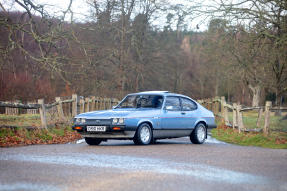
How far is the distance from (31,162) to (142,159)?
6.92 ft

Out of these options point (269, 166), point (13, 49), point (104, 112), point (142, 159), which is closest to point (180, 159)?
point (142, 159)

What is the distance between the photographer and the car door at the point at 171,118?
15276mm

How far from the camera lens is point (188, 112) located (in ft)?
53.4

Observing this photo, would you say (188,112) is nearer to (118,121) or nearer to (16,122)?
(118,121)

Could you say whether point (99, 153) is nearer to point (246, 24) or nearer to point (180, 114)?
point (180, 114)

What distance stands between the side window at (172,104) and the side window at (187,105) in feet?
0.80

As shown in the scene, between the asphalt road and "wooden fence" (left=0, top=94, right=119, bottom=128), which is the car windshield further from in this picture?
the asphalt road

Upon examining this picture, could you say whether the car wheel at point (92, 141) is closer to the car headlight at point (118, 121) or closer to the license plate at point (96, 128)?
the license plate at point (96, 128)

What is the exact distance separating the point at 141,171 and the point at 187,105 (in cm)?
826

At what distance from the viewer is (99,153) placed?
11.6 metres

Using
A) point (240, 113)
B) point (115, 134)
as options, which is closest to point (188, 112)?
point (115, 134)

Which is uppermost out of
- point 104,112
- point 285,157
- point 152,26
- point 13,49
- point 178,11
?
point 152,26

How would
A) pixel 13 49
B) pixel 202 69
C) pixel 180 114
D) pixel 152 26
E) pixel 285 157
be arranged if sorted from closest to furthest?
1. pixel 285 157
2. pixel 180 114
3. pixel 13 49
4. pixel 152 26
5. pixel 202 69

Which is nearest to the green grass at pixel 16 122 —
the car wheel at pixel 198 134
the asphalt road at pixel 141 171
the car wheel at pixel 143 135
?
the car wheel at pixel 143 135
